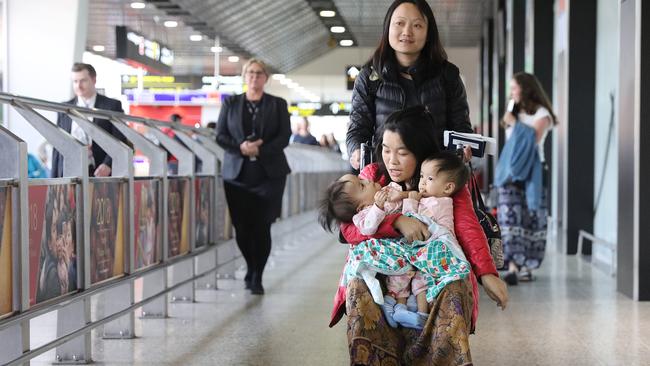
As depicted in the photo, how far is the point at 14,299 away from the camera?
4102 millimetres

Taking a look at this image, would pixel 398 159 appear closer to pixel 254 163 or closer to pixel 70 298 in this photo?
pixel 70 298

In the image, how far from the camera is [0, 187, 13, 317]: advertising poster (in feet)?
13.1

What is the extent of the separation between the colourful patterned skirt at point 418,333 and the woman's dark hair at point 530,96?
5208mm

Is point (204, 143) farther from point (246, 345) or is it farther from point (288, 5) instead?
point (288, 5)

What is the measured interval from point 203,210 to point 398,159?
4158 mm

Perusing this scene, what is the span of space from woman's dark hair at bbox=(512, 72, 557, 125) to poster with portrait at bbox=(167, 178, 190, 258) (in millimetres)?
2834

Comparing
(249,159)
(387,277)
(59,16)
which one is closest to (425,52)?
(387,277)

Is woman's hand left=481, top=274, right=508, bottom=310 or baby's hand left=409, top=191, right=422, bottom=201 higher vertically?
baby's hand left=409, top=191, right=422, bottom=201

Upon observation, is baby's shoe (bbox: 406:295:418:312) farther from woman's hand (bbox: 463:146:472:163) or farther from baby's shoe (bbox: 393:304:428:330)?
woman's hand (bbox: 463:146:472:163)

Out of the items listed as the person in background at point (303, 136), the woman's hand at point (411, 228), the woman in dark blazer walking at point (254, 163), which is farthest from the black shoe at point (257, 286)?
the person in background at point (303, 136)

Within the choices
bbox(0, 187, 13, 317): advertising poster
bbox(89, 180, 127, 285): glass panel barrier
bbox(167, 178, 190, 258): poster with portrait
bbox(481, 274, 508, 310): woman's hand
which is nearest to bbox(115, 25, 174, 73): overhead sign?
bbox(167, 178, 190, 258): poster with portrait

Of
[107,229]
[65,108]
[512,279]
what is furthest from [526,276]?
[65,108]

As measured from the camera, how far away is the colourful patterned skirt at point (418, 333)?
338 centimetres

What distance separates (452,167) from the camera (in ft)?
11.8
